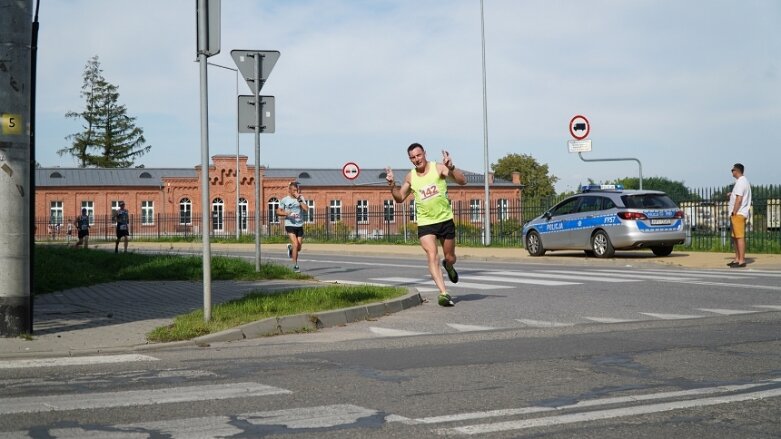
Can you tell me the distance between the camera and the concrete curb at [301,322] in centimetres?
888

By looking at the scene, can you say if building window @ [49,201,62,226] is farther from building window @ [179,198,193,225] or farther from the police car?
the police car

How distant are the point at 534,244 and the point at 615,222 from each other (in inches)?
134

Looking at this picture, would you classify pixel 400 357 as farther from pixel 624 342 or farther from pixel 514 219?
pixel 514 219

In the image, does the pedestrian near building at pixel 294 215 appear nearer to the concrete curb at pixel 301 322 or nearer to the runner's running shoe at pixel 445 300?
Answer: the runner's running shoe at pixel 445 300

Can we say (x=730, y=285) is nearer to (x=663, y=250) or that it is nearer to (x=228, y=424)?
(x=663, y=250)

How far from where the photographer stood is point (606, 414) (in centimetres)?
522

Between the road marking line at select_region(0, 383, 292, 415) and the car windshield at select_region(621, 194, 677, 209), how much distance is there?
16.1 metres

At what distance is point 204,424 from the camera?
16.6ft

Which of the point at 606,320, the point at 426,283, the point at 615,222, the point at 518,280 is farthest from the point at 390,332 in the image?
the point at 615,222

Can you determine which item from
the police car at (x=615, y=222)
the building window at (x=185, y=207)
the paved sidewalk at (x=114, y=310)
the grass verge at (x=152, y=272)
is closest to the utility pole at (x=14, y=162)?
the paved sidewalk at (x=114, y=310)

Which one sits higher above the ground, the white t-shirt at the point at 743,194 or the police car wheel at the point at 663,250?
the white t-shirt at the point at 743,194

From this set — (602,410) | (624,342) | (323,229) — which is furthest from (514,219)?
(602,410)

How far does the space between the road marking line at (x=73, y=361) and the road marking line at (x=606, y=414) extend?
3.68 meters

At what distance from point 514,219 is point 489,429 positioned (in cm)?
2765
